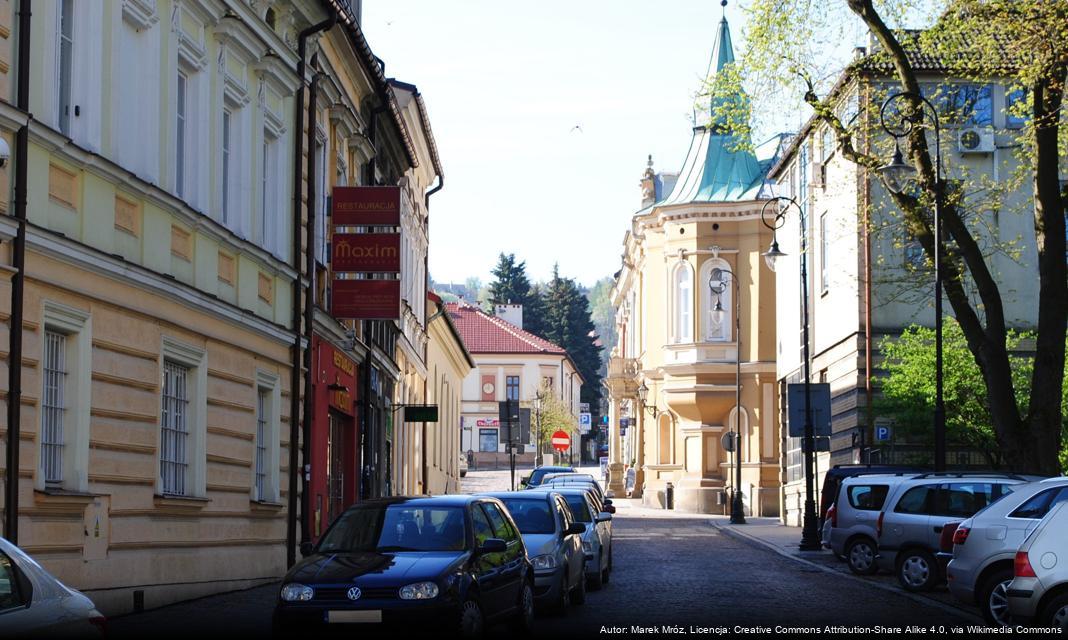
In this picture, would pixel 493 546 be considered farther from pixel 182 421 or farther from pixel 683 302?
pixel 683 302

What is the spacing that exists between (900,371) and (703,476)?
86.3 feet

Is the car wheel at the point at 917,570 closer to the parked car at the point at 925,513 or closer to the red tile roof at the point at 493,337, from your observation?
the parked car at the point at 925,513

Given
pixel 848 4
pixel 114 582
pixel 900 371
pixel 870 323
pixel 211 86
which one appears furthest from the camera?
pixel 870 323

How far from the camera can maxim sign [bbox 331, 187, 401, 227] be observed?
85.7 ft

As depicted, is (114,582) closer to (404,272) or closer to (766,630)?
(766,630)

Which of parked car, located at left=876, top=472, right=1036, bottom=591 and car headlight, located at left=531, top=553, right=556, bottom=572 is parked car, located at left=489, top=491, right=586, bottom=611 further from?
parked car, located at left=876, top=472, right=1036, bottom=591

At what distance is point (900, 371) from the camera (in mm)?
36312

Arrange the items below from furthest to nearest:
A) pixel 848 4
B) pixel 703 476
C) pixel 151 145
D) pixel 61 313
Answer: pixel 703 476 → pixel 848 4 → pixel 151 145 → pixel 61 313

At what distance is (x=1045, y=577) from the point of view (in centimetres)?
1351

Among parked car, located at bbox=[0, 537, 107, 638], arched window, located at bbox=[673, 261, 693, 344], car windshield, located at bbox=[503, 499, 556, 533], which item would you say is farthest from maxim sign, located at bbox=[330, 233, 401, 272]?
arched window, located at bbox=[673, 261, 693, 344]

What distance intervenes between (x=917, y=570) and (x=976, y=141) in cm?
1890

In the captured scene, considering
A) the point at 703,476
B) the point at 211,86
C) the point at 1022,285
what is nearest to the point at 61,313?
the point at 211,86

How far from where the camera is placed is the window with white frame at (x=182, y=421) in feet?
58.6

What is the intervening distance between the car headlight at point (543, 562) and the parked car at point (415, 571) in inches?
62.8
